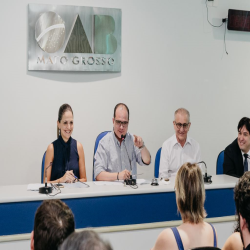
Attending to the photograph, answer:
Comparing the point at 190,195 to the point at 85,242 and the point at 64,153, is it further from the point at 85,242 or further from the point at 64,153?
the point at 64,153

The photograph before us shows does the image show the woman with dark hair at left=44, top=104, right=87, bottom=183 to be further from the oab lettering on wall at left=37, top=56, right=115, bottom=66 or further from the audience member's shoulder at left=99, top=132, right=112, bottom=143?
the oab lettering on wall at left=37, top=56, right=115, bottom=66

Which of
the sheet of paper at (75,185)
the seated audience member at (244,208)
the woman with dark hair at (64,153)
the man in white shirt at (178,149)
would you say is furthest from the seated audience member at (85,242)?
the man in white shirt at (178,149)

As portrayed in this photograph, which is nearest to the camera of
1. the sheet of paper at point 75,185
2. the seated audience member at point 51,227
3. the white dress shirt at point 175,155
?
the seated audience member at point 51,227

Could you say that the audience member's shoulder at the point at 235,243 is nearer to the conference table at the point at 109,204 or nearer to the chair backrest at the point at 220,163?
the conference table at the point at 109,204

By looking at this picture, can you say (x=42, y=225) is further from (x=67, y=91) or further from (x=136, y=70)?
(x=136, y=70)

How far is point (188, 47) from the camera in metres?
5.03

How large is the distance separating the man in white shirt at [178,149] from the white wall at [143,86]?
2.84ft

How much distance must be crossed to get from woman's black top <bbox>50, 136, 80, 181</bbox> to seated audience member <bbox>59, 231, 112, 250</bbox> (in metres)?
2.54

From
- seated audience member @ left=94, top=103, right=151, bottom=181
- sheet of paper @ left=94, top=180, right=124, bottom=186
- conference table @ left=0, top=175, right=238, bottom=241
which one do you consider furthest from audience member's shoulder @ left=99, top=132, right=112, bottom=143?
conference table @ left=0, top=175, right=238, bottom=241

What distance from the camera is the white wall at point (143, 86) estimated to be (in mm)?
4391

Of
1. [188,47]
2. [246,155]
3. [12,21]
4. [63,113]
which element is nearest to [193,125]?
[188,47]

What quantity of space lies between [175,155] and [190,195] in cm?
186

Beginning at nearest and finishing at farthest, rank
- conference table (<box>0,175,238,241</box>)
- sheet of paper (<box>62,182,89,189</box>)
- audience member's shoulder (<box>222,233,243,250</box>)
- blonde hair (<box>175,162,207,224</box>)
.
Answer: audience member's shoulder (<box>222,233,243,250</box>) → blonde hair (<box>175,162,207,224</box>) → conference table (<box>0,175,238,241</box>) → sheet of paper (<box>62,182,89,189</box>)

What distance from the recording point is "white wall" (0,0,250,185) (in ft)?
14.4
